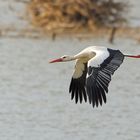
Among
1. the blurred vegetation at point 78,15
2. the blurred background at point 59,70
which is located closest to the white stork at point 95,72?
the blurred background at point 59,70

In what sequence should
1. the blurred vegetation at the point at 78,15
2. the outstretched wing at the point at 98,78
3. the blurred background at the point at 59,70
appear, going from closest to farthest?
the outstretched wing at the point at 98,78 < the blurred background at the point at 59,70 < the blurred vegetation at the point at 78,15

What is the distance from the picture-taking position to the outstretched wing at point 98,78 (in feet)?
33.0

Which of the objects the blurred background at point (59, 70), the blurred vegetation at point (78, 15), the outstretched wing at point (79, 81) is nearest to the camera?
the outstretched wing at point (79, 81)

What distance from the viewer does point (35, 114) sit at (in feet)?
48.9

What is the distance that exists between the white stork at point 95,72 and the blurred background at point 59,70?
172 cm

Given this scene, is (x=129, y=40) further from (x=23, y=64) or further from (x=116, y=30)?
(x=23, y=64)

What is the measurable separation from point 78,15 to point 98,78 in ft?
42.7

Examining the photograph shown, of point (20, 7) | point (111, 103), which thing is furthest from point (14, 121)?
point (20, 7)

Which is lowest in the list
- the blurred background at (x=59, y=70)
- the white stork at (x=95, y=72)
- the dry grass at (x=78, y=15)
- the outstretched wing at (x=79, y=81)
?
the blurred background at (x=59, y=70)

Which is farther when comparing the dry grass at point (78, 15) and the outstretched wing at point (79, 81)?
the dry grass at point (78, 15)

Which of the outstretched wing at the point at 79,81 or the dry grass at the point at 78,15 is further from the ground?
the outstretched wing at the point at 79,81

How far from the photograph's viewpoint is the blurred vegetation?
23016mm

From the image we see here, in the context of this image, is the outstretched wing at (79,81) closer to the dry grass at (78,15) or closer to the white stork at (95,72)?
the white stork at (95,72)

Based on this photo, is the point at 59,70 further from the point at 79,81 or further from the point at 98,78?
the point at 98,78
